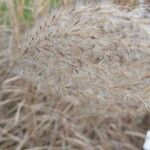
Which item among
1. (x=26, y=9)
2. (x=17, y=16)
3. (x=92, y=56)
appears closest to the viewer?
(x=92, y=56)

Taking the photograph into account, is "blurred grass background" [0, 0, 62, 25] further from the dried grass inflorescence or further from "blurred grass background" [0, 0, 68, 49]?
the dried grass inflorescence

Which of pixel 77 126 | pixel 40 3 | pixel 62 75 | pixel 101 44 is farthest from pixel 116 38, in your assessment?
pixel 40 3

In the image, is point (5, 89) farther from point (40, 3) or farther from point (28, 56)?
point (28, 56)

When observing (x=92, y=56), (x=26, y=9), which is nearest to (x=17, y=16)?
(x=26, y=9)

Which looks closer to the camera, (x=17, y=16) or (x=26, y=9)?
(x=17, y=16)

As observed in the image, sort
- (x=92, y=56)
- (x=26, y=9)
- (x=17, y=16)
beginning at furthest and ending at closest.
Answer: (x=26, y=9) → (x=17, y=16) → (x=92, y=56)

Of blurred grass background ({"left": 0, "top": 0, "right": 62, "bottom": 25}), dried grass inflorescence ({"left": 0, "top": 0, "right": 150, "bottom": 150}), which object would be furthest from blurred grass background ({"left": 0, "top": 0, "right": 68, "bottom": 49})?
dried grass inflorescence ({"left": 0, "top": 0, "right": 150, "bottom": 150})

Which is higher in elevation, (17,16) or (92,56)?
(92,56)

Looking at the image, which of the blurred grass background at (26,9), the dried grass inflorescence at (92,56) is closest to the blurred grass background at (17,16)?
the blurred grass background at (26,9)

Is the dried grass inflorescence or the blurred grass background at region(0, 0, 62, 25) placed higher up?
the dried grass inflorescence

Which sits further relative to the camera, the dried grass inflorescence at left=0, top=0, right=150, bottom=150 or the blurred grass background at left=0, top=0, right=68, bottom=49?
the blurred grass background at left=0, top=0, right=68, bottom=49

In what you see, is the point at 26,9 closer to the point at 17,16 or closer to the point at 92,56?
the point at 17,16

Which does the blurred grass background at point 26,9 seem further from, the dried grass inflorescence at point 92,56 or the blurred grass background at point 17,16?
the dried grass inflorescence at point 92,56

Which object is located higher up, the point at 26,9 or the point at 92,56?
the point at 92,56
